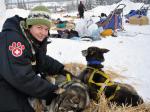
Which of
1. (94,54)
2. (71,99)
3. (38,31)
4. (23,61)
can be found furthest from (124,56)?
(23,61)

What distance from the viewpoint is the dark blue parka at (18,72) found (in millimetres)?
2523

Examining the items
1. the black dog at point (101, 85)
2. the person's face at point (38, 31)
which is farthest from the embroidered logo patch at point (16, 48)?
the black dog at point (101, 85)

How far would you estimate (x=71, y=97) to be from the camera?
2.81m

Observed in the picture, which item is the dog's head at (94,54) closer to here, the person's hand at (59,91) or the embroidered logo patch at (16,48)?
the person's hand at (59,91)

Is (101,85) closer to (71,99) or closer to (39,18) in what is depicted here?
(71,99)

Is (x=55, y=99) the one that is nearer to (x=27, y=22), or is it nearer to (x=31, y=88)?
(x=31, y=88)

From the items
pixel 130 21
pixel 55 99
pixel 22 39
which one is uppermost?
pixel 22 39

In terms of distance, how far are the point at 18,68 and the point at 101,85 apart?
1.08 m

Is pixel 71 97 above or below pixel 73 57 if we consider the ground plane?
above

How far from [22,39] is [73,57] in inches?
156

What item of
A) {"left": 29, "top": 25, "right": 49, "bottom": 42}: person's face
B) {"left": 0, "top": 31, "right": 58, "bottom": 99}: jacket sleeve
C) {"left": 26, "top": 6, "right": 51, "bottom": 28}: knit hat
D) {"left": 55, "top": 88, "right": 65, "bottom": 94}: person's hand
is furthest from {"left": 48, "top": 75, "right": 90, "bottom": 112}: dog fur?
{"left": 26, "top": 6, "right": 51, "bottom": 28}: knit hat

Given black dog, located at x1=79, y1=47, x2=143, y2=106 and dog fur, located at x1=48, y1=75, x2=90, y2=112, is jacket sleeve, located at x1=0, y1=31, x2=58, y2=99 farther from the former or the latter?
black dog, located at x1=79, y1=47, x2=143, y2=106

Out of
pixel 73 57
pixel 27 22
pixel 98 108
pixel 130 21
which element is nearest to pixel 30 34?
pixel 27 22

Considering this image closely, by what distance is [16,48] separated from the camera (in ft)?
8.36
